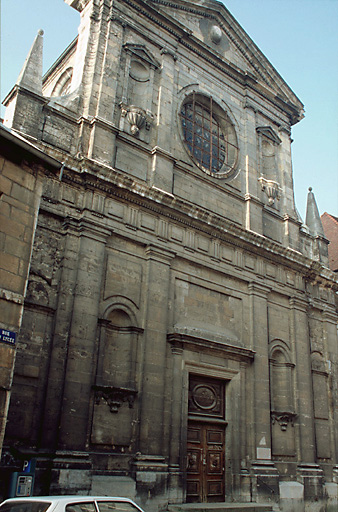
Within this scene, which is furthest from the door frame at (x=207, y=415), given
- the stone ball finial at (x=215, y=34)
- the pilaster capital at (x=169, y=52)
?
the stone ball finial at (x=215, y=34)

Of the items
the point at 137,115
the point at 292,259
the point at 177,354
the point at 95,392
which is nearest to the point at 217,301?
the point at 177,354

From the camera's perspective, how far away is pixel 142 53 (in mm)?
16109

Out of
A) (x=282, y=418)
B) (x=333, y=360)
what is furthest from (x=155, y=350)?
(x=333, y=360)

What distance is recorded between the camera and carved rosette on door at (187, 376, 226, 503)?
13.1 metres

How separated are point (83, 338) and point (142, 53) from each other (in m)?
9.52

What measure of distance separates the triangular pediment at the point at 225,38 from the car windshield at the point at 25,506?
15460 mm

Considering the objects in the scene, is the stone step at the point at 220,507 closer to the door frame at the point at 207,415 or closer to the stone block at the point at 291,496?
the door frame at the point at 207,415

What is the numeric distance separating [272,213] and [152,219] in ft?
19.5

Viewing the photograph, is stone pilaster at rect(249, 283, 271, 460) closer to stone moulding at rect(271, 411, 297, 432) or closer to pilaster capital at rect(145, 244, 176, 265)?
stone moulding at rect(271, 411, 297, 432)

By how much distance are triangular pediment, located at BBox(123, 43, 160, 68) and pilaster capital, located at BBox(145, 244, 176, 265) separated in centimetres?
636

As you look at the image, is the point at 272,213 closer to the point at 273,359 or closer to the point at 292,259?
the point at 292,259

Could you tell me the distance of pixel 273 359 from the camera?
16172 millimetres

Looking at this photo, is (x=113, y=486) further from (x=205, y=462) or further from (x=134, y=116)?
(x=134, y=116)

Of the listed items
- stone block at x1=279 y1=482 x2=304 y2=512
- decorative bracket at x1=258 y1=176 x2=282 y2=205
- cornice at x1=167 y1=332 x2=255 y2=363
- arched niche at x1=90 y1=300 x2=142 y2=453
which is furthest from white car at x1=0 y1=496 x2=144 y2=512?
decorative bracket at x1=258 y1=176 x2=282 y2=205
